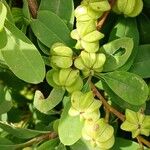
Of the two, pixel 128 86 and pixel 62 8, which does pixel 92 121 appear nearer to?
pixel 128 86

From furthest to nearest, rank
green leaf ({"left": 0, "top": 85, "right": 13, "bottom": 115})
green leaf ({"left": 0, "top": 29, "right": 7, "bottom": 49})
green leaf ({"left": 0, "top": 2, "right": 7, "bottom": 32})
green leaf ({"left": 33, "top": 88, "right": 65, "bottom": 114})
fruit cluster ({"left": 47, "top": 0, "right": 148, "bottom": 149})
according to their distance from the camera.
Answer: green leaf ({"left": 0, "top": 85, "right": 13, "bottom": 115})
green leaf ({"left": 33, "top": 88, "right": 65, "bottom": 114})
fruit cluster ({"left": 47, "top": 0, "right": 148, "bottom": 149})
green leaf ({"left": 0, "top": 29, "right": 7, "bottom": 49})
green leaf ({"left": 0, "top": 2, "right": 7, "bottom": 32})

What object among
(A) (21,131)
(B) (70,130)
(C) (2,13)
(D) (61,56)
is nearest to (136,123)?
(B) (70,130)

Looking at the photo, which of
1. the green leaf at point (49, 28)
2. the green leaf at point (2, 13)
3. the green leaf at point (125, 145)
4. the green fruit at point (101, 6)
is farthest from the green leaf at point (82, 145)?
the green leaf at point (2, 13)

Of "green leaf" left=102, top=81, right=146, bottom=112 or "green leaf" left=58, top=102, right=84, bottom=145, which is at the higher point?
"green leaf" left=102, top=81, right=146, bottom=112

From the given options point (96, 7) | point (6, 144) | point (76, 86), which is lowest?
point (6, 144)

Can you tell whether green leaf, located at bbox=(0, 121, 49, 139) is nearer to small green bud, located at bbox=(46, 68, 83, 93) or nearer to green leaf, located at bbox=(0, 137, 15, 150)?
green leaf, located at bbox=(0, 137, 15, 150)

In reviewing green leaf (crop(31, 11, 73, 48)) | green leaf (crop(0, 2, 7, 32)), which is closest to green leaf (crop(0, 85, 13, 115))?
green leaf (crop(31, 11, 73, 48))
